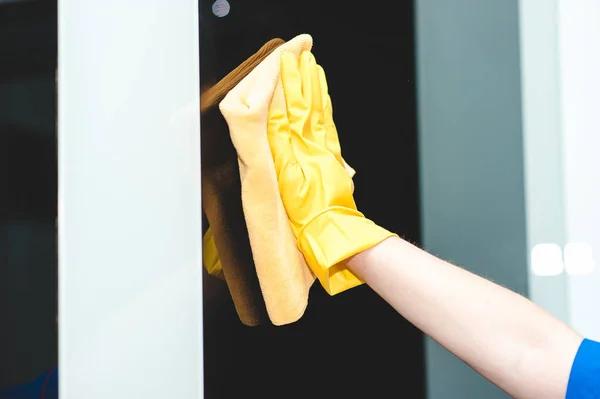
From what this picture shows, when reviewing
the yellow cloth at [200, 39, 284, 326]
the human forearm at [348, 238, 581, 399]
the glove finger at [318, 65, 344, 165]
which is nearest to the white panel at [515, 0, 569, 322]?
the human forearm at [348, 238, 581, 399]

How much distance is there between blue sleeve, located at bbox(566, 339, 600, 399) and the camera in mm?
500

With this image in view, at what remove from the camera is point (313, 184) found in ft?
2.07

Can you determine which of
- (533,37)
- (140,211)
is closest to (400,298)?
(140,211)

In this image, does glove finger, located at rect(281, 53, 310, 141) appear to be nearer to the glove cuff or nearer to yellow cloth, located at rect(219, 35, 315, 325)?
yellow cloth, located at rect(219, 35, 315, 325)

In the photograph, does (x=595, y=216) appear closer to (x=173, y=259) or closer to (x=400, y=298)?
(x=400, y=298)

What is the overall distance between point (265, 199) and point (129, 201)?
17cm

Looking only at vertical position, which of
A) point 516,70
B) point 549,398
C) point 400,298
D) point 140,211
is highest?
point 516,70

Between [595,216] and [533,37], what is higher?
[533,37]

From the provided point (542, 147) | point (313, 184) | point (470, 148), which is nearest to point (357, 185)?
point (313, 184)

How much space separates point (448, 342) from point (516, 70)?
16.8 inches

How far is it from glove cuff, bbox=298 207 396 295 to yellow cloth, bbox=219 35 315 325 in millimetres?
29

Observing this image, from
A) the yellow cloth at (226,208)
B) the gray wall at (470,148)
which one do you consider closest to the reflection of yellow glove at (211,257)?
the yellow cloth at (226,208)

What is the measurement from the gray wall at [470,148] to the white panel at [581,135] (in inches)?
2.7

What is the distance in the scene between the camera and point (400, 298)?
59 centimetres
